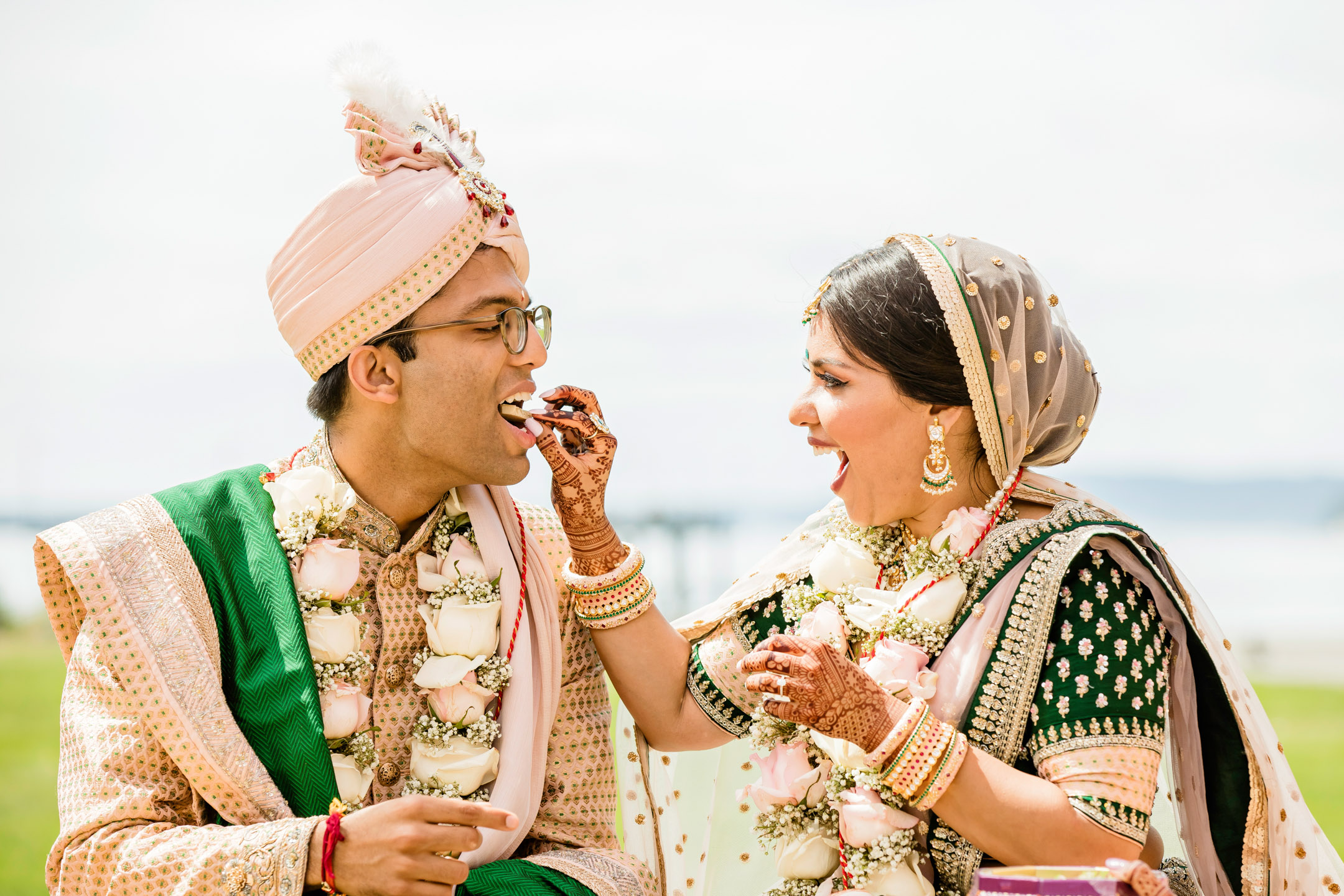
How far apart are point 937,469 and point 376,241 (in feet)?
4.89

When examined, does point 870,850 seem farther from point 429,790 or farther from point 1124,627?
point 429,790

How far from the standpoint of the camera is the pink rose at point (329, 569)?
264 cm

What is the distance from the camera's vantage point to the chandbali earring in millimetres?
2725

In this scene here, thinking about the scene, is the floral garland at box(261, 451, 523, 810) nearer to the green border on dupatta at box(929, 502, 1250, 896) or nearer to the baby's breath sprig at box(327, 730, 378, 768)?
the baby's breath sprig at box(327, 730, 378, 768)

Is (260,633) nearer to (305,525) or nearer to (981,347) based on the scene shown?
(305,525)

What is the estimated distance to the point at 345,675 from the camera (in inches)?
103

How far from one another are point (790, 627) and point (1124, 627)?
85 cm

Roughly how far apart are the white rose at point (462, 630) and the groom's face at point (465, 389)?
33 centimetres

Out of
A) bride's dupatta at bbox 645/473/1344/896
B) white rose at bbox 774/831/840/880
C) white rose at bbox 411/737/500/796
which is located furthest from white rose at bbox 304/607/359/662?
bride's dupatta at bbox 645/473/1344/896

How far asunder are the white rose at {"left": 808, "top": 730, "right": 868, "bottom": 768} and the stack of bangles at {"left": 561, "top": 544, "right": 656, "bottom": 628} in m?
0.56

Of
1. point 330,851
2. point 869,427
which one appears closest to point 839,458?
point 869,427

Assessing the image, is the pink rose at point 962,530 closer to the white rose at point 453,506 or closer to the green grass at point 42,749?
the white rose at point 453,506

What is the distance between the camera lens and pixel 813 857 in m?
2.71

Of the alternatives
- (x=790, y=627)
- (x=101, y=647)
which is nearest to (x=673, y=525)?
(x=790, y=627)
